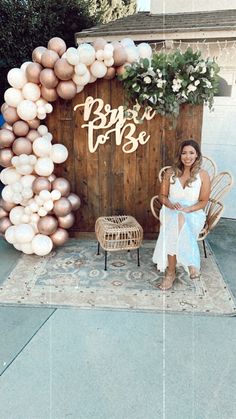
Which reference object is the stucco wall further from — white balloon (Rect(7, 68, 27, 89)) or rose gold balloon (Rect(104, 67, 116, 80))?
white balloon (Rect(7, 68, 27, 89))

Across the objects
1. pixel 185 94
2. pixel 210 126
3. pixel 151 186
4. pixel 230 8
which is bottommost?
pixel 151 186

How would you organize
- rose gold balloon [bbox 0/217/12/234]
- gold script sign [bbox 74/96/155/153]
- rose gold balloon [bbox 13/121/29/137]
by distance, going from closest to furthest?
rose gold balloon [bbox 13/121/29/137], rose gold balloon [bbox 0/217/12/234], gold script sign [bbox 74/96/155/153]

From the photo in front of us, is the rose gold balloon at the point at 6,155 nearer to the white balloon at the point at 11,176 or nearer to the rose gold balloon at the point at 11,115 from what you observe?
the white balloon at the point at 11,176

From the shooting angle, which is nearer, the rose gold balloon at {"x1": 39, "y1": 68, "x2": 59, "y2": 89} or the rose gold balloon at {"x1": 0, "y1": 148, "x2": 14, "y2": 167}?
the rose gold balloon at {"x1": 39, "y1": 68, "x2": 59, "y2": 89}

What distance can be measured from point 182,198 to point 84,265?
117 cm

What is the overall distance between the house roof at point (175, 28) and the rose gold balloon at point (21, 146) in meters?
2.67

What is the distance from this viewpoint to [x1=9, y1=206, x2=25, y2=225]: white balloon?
12.6ft

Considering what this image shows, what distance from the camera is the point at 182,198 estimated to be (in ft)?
11.3

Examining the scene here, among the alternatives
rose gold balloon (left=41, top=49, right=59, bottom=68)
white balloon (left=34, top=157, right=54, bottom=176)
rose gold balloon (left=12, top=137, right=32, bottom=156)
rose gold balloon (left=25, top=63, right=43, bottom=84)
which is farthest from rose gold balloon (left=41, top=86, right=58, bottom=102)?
white balloon (left=34, top=157, right=54, bottom=176)

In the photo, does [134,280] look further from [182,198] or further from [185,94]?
[185,94]

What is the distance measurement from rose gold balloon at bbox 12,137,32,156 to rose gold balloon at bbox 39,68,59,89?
56 centimetres

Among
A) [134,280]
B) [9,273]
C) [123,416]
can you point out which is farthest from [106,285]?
[123,416]

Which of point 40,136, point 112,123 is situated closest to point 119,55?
point 112,123

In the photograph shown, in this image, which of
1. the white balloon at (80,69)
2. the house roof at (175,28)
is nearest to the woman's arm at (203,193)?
the white balloon at (80,69)
